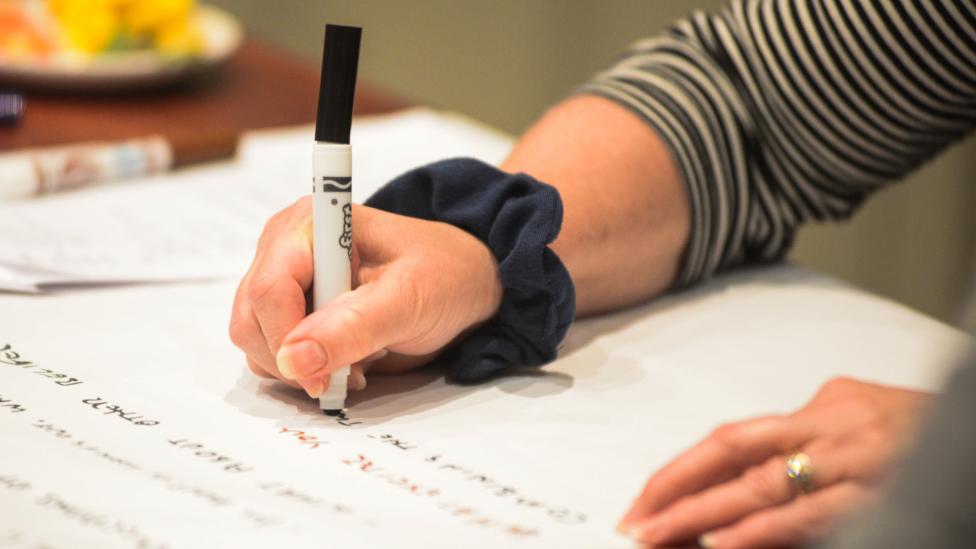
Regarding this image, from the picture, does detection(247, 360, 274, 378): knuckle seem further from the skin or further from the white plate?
the white plate

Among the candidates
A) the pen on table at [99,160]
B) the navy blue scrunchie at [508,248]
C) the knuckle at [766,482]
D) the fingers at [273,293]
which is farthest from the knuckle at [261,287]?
the pen on table at [99,160]

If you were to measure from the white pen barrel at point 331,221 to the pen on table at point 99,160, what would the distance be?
38cm

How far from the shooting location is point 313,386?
0.44 m

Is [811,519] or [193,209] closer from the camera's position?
[811,519]

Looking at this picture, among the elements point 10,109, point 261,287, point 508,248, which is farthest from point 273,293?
point 10,109

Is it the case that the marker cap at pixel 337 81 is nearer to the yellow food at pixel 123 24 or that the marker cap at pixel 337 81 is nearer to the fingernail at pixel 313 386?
the fingernail at pixel 313 386

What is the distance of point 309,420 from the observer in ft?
1.47

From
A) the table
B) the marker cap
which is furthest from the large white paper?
the marker cap

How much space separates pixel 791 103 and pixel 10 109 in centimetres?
61

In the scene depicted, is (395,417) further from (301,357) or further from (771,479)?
(771,479)

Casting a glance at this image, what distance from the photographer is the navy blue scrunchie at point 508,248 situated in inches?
19.4

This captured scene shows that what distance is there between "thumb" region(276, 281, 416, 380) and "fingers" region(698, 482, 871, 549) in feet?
0.51

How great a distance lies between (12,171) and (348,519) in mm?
476

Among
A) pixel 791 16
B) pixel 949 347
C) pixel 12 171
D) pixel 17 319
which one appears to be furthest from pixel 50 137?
pixel 949 347
